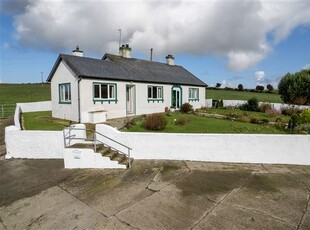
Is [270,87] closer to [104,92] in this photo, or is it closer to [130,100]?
[130,100]

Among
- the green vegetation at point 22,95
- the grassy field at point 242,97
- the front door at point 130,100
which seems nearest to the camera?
the front door at point 130,100

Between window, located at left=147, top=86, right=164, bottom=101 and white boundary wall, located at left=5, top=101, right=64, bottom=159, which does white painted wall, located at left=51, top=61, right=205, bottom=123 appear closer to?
window, located at left=147, top=86, right=164, bottom=101

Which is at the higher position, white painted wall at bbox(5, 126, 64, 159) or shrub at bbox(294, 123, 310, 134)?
shrub at bbox(294, 123, 310, 134)

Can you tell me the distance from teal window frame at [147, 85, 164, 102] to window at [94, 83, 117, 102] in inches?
168

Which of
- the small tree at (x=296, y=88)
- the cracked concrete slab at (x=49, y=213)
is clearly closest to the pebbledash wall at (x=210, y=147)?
the cracked concrete slab at (x=49, y=213)

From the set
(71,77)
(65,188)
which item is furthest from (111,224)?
(71,77)

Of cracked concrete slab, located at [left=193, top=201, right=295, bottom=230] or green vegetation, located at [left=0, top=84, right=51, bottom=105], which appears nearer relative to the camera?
cracked concrete slab, located at [left=193, top=201, right=295, bottom=230]

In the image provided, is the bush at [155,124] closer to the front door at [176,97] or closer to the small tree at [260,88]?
the front door at [176,97]

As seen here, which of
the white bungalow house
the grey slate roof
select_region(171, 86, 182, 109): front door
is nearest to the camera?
the white bungalow house

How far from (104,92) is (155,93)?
6.23 meters

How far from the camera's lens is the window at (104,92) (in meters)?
17.1

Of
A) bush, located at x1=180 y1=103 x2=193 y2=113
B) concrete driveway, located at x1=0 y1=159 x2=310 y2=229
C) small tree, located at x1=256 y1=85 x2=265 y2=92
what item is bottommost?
concrete driveway, located at x1=0 y1=159 x2=310 y2=229

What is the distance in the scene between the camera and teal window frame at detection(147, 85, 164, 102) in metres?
21.6

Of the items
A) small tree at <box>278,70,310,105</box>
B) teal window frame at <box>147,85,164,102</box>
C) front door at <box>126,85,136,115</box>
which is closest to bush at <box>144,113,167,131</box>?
front door at <box>126,85,136,115</box>
